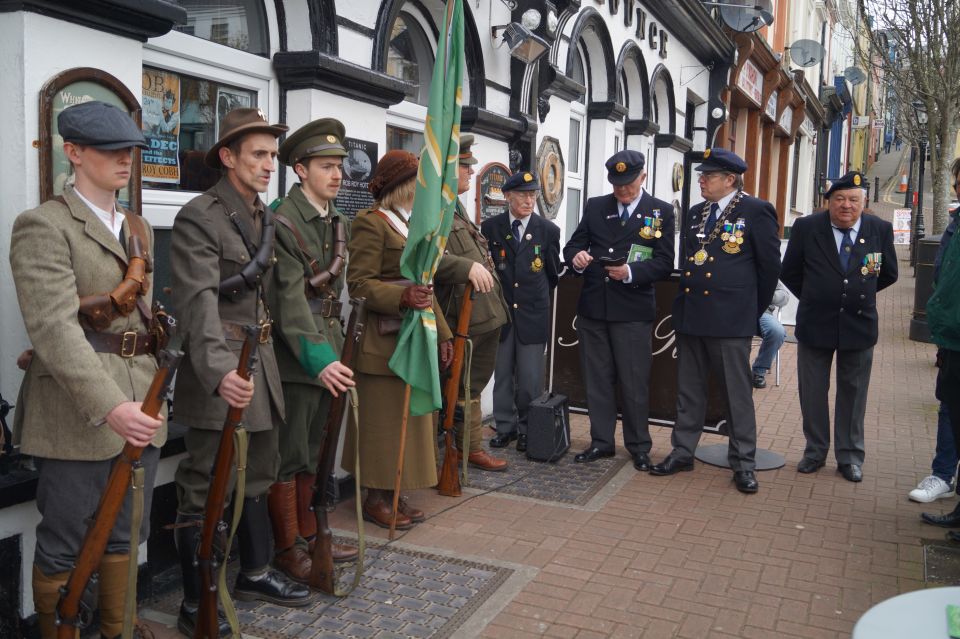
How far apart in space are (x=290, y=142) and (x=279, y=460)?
4.75 feet

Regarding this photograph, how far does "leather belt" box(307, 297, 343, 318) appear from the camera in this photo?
13.2ft

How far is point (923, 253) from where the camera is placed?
12.9 m

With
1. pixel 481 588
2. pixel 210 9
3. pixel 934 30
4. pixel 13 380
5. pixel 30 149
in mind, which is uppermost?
pixel 934 30

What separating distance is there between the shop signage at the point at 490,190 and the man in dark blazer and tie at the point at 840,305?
240cm

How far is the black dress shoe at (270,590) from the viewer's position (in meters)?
3.78

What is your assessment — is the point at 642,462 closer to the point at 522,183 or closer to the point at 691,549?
the point at 691,549

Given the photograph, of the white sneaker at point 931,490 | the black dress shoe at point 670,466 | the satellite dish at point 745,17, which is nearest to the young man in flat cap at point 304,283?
the black dress shoe at point 670,466

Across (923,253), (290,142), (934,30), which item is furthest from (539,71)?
(934,30)

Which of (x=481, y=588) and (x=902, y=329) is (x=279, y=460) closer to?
(x=481, y=588)

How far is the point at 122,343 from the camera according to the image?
296cm

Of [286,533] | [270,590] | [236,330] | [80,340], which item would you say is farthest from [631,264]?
[80,340]

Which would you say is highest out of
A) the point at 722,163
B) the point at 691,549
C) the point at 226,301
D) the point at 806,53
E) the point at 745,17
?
the point at 806,53

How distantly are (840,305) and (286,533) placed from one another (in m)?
3.80

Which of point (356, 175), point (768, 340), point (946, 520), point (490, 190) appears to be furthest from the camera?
point (768, 340)
